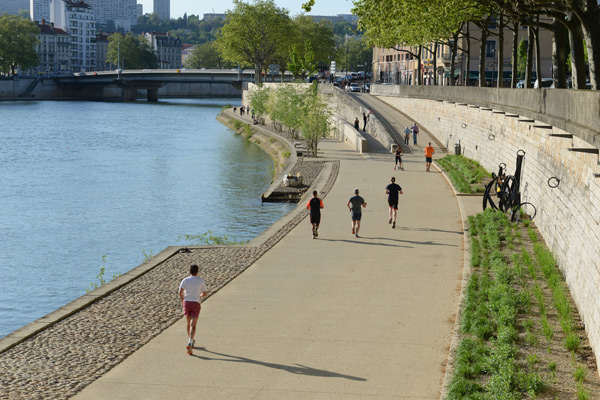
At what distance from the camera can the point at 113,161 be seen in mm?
56719

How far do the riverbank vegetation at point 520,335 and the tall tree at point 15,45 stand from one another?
15519 centimetres

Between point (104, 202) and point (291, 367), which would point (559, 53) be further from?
point (104, 202)

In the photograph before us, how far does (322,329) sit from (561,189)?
8209mm

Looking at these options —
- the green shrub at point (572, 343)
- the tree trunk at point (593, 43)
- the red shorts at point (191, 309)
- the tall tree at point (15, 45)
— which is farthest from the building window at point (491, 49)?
the tall tree at point (15, 45)

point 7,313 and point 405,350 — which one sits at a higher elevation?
point 405,350

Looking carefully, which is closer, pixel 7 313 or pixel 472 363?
pixel 472 363

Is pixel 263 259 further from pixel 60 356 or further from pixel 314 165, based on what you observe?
pixel 314 165

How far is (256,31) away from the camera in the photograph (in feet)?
399

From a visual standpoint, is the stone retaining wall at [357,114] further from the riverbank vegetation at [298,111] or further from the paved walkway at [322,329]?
the paved walkway at [322,329]

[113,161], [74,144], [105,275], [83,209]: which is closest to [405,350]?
[105,275]

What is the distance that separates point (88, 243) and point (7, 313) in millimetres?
8509

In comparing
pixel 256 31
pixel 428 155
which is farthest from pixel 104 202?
pixel 256 31

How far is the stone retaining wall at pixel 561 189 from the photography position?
1398 centimetres

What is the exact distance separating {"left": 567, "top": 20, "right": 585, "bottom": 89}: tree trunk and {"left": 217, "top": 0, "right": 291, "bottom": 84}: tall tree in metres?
96.6
